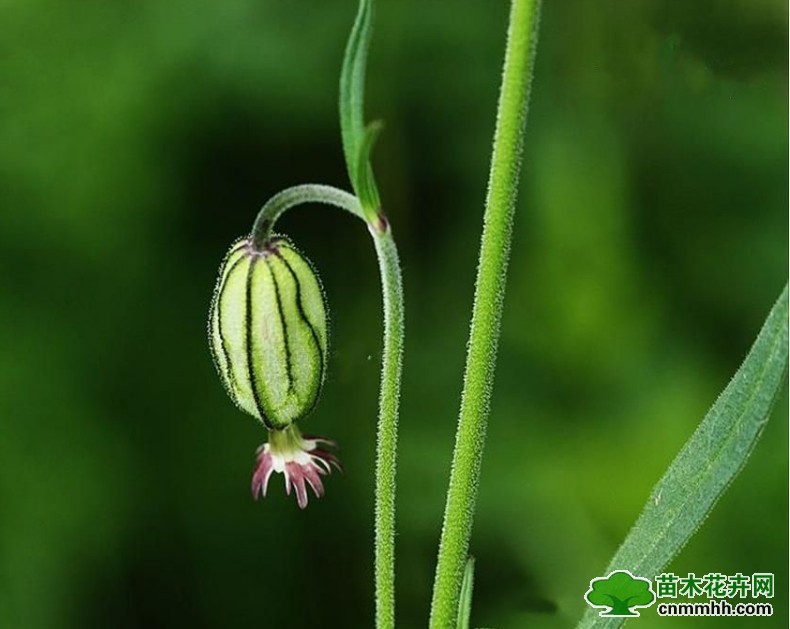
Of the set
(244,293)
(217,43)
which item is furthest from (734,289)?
(244,293)

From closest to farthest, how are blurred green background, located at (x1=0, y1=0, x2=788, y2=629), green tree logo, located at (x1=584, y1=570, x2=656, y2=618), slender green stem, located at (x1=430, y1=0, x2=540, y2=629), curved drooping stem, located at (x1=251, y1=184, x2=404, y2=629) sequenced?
slender green stem, located at (x1=430, y1=0, x2=540, y2=629) → curved drooping stem, located at (x1=251, y1=184, x2=404, y2=629) → green tree logo, located at (x1=584, y1=570, x2=656, y2=618) → blurred green background, located at (x1=0, y1=0, x2=788, y2=629)

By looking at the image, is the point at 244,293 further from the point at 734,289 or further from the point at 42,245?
the point at 734,289

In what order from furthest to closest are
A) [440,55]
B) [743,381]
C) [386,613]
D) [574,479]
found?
[440,55] < [574,479] < [386,613] < [743,381]

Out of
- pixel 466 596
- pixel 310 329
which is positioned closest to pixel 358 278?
pixel 310 329

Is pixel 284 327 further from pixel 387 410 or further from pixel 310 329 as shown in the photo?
pixel 387 410

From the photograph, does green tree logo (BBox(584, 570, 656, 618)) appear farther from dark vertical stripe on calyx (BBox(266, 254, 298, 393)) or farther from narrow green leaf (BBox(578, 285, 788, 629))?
dark vertical stripe on calyx (BBox(266, 254, 298, 393))

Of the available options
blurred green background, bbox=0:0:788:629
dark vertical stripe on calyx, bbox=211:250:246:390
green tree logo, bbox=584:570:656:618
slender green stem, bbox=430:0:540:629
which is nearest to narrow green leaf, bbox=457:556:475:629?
slender green stem, bbox=430:0:540:629

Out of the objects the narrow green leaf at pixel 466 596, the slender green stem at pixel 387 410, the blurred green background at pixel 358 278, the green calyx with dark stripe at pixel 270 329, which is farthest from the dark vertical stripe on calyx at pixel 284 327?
the blurred green background at pixel 358 278
